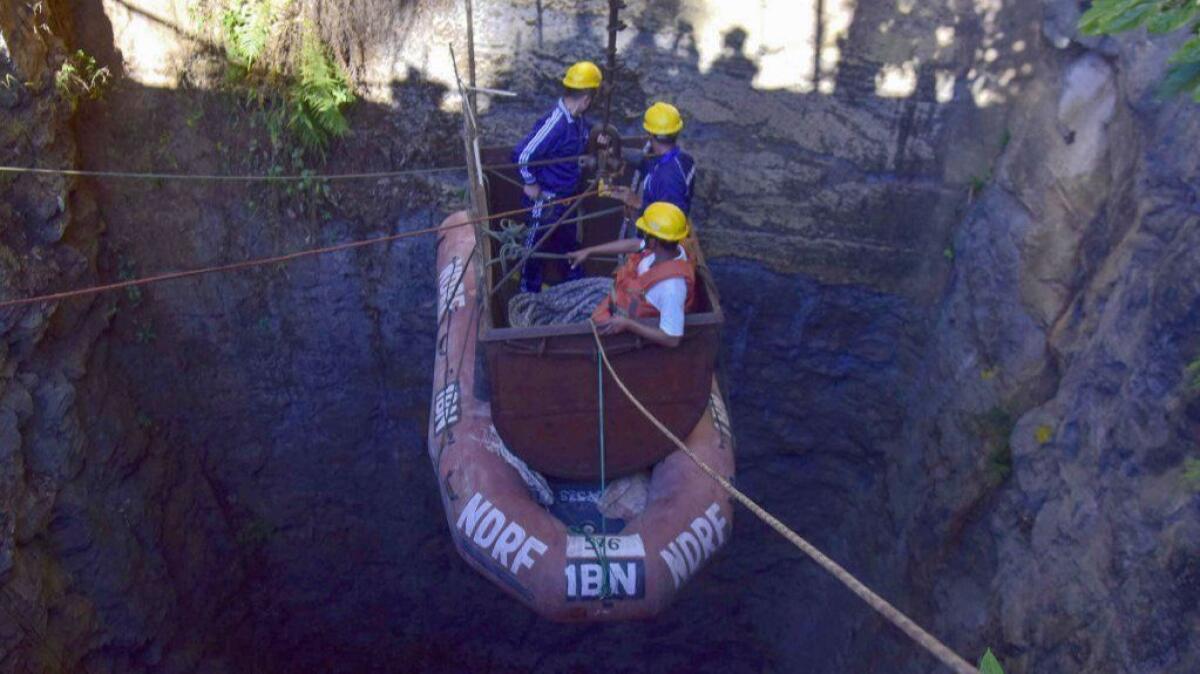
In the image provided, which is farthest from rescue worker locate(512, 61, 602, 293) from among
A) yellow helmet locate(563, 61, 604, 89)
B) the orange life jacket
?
the orange life jacket

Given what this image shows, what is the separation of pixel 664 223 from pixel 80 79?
4.47 meters

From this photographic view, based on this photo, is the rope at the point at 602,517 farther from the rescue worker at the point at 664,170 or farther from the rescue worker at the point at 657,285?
the rescue worker at the point at 664,170

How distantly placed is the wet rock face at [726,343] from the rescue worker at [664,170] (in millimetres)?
1365

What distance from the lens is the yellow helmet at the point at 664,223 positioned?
169 inches

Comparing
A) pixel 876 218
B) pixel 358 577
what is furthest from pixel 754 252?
pixel 358 577

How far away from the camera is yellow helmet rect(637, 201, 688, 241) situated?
430cm

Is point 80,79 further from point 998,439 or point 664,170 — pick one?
point 998,439

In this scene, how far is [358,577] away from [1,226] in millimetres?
4108

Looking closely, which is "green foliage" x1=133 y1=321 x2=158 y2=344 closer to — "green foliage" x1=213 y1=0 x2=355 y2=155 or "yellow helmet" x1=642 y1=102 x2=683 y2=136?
"green foliage" x1=213 y1=0 x2=355 y2=155

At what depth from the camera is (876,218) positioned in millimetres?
6605

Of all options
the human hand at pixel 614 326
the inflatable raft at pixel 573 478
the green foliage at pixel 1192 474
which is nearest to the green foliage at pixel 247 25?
the inflatable raft at pixel 573 478

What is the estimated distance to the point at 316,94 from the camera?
653cm

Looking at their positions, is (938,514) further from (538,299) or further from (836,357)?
(538,299)

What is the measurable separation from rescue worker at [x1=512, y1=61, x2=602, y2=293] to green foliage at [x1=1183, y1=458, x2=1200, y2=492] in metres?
3.26
